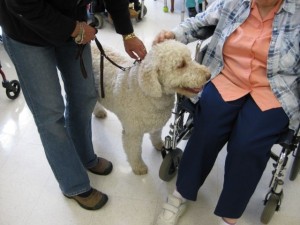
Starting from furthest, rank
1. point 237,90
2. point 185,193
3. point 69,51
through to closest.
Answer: point 185,193 → point 237,90 → point 69,51

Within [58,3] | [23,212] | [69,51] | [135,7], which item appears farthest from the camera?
[135,7]

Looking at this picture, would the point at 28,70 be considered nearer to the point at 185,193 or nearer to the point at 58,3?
the point at 58,3

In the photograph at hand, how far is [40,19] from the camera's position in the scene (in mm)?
889

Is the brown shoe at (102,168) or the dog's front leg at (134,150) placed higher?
the dog's front leg at (134,150)

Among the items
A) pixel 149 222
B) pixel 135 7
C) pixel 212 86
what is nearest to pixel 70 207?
pixel 149 222

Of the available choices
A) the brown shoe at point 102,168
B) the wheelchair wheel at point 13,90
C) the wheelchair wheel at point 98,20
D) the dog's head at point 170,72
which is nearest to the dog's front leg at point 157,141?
the brown shoe at point 102,168

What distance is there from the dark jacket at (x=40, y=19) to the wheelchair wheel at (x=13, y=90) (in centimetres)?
114

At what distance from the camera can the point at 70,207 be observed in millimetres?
1489

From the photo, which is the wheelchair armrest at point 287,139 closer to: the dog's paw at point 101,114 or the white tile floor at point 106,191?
the white tile floor at point 106,191

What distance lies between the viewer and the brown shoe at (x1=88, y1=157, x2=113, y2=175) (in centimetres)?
162

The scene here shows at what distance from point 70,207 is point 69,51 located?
76 centimetres

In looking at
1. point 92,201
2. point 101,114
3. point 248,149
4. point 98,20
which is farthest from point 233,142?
point 98,20

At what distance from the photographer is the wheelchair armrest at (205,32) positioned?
1338 millimetres

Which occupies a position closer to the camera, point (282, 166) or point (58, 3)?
point (58, 3)
